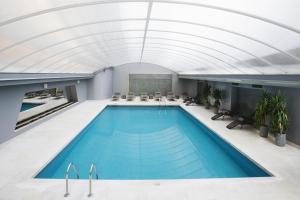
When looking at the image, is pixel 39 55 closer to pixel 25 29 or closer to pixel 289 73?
pixel 25 29

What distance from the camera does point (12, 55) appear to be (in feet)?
18.6

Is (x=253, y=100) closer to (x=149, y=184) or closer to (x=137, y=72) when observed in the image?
(x=149, y=184)

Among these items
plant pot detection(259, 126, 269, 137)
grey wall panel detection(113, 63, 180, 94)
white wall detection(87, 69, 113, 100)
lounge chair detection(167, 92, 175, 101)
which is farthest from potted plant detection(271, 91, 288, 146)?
grey wall panel detection(113, 63, 180, 94)

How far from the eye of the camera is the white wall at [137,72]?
930 inches

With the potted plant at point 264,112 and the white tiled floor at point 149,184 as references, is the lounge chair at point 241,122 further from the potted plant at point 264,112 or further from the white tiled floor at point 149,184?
the white tiled floor at point 149,184

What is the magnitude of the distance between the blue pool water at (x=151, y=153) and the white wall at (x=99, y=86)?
23.9 ft

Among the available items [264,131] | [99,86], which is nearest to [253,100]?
[264,131]

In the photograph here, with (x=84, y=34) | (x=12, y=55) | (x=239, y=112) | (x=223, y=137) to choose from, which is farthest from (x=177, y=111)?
(x=12, y=55)

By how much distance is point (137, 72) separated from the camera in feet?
78.4

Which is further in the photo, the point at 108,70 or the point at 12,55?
the point at 108,70

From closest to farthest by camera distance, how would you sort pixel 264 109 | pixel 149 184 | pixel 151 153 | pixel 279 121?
pixel 149 184 → pixel 279 121 → pixel 151 153 → pixel 264 109

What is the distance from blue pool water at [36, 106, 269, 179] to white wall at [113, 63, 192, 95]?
1092 centimetres

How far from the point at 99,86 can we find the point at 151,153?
44.3 feet

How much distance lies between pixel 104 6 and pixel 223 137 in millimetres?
6894
